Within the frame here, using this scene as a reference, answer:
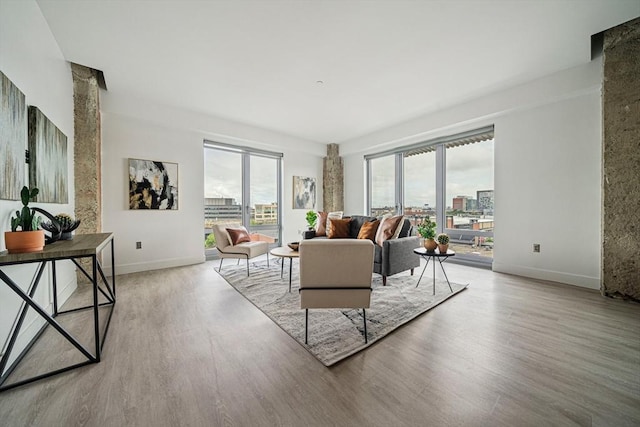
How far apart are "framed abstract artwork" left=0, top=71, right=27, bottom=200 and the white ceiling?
1.11 meters

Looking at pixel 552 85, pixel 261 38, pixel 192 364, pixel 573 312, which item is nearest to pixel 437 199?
pixel 552 85

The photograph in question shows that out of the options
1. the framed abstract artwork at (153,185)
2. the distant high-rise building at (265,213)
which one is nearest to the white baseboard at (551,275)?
the distant high-rise building at (265,213)

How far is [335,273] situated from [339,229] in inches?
105

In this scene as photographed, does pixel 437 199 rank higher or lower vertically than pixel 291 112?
lower

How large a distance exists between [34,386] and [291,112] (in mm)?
4441

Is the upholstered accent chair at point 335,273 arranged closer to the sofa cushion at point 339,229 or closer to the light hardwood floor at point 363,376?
the light hardwood floor at point 363,376

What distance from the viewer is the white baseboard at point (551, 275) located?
124 inches

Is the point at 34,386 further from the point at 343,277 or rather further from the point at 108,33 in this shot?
the point at 108,33

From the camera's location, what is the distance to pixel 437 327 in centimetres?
216

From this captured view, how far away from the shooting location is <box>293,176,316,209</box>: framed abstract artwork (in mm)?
6254

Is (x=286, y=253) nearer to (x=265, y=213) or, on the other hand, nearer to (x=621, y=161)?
(x=265, y=213)

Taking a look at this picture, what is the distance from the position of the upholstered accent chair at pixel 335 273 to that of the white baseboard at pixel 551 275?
3298mm

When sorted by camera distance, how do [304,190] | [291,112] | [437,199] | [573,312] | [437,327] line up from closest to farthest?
1. [437,327]
2. [573,312]
3. [291,112]
4. [437,199]
5. [304,190]

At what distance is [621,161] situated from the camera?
107 inches
